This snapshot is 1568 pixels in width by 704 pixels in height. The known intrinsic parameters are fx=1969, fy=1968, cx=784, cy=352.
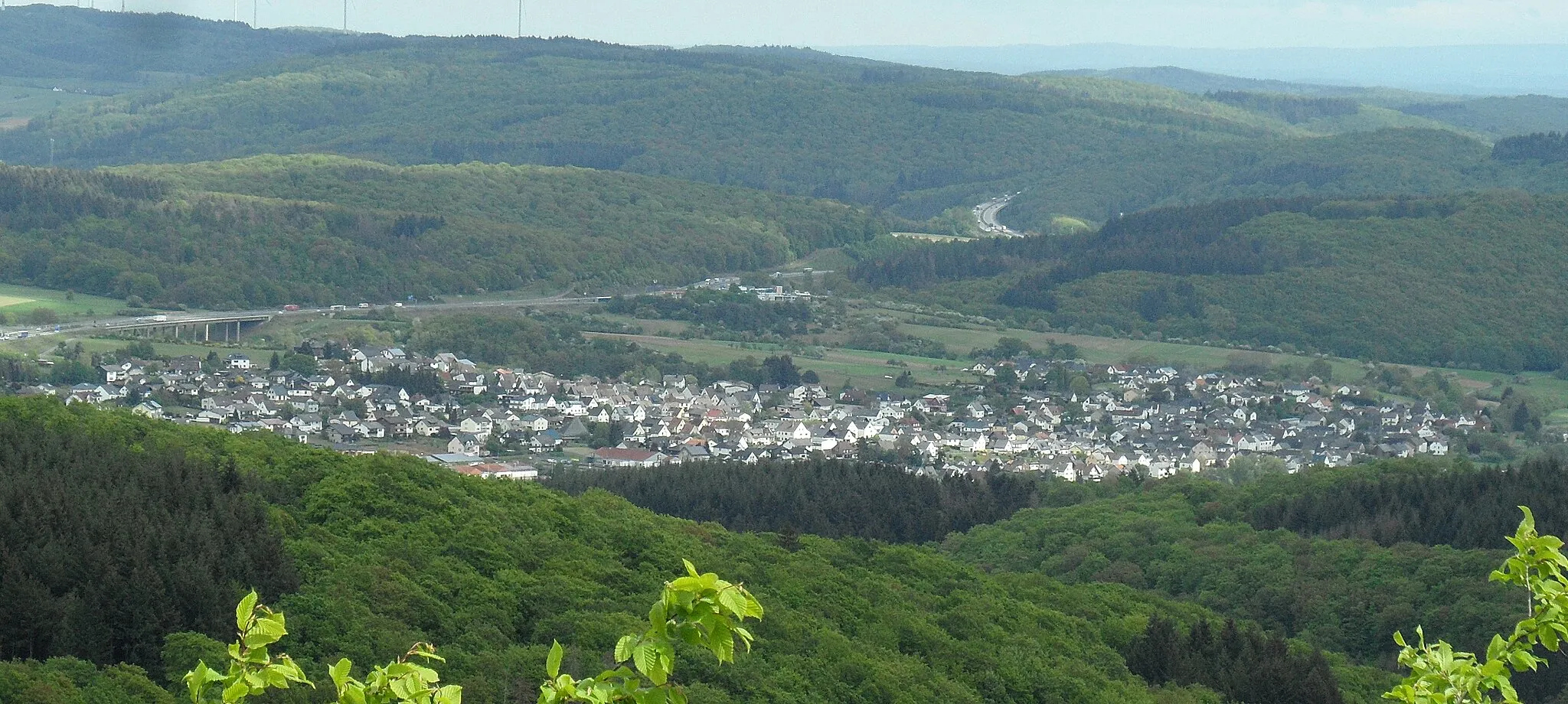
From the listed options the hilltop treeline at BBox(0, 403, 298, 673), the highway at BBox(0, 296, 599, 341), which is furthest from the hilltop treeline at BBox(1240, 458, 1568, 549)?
the highway at BBox(0, 296, 599, 341)

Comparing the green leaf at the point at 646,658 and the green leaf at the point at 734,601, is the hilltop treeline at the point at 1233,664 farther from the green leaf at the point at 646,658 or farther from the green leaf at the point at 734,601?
the green leaf at the point at 734,601

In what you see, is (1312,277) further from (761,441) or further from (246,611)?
(246,611)

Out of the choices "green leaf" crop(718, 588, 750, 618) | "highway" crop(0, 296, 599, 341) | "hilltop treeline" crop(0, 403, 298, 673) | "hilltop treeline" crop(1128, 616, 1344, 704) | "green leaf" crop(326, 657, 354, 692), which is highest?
"green leaf" crop(718, 588, 750, 618)

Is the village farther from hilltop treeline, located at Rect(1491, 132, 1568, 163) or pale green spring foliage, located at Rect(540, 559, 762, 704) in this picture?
hilltop treeline, located at Rect(1491, 132, 1568, 163)

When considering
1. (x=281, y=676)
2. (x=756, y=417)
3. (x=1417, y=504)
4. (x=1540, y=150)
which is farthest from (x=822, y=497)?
(x=1540, y=150)

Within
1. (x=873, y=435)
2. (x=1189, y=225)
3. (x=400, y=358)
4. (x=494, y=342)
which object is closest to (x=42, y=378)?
(x=400, y=358)
